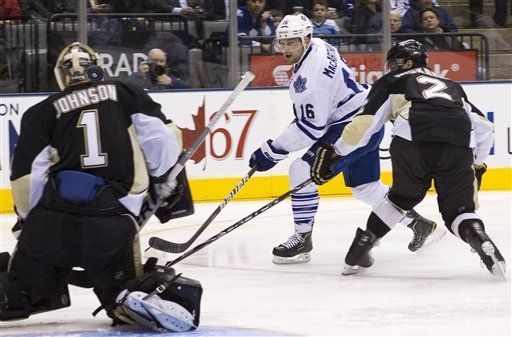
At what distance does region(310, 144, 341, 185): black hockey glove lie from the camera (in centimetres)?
547

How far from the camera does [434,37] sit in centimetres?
885

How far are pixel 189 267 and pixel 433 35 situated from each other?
141 inches

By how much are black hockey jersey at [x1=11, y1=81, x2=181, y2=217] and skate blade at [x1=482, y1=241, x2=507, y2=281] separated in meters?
1.57

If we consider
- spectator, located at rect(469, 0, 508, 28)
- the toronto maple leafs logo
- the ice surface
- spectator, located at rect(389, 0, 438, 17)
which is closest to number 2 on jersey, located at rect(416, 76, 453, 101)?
the toronto maple leafs logo

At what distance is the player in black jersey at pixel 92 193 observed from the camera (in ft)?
13.8

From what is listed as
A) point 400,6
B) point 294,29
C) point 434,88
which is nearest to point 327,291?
point 434,88

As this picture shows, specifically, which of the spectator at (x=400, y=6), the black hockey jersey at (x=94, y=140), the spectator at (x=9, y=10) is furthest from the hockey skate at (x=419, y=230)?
the spectator at (x=9, y=10)

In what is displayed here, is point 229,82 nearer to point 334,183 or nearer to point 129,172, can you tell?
point 334,183

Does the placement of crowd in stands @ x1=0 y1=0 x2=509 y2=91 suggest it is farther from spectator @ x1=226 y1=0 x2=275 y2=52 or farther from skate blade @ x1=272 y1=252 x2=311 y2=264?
skate blade @ x1=272 y1=252 x2=311 y2=264

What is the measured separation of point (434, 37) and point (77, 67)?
493 cm

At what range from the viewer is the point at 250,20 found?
8.52 m

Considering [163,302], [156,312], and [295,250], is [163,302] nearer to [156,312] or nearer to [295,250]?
[156,312]

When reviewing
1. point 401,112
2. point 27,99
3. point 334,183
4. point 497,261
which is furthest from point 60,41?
point 497,261

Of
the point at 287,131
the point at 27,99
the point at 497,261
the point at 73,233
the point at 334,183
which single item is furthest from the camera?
the point at 334,183
